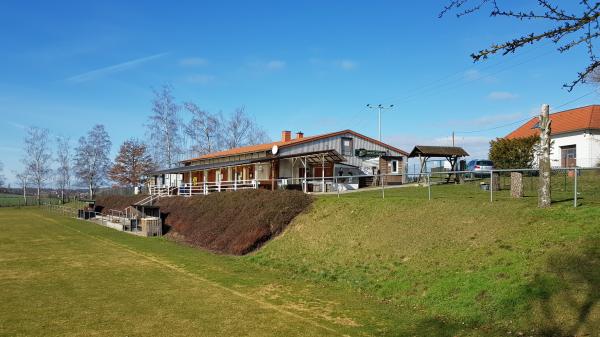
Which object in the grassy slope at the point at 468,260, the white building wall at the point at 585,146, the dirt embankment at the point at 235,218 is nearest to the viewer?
the grassy slope at the point at 468,260

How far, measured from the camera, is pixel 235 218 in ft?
81.8

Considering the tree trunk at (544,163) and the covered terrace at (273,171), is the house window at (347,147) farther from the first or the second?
the tree trunk at (544,163)

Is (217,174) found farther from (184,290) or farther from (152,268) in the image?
(184,290)

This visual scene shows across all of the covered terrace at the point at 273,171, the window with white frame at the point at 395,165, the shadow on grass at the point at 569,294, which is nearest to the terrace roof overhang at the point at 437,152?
the covered terrace at the point at 273,171

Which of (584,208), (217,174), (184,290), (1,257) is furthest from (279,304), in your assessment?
(217,174)

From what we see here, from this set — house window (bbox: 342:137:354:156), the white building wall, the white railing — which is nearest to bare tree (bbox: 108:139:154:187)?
the white railing

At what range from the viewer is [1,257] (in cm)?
2008

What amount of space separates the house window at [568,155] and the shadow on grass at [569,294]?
30038 millimetres

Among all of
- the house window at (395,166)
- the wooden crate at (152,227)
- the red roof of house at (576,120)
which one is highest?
the red roof of house at (576,120)

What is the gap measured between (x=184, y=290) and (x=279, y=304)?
3.32 meters

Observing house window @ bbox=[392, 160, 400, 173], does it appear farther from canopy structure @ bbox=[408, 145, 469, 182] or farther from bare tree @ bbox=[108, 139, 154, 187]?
A: bare tree @ bbox=[108, 139, 154, 187]

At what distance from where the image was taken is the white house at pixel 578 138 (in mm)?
34688

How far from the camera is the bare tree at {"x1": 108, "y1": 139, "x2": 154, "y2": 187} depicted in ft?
249

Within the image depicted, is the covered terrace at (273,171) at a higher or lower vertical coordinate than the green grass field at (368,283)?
higher
